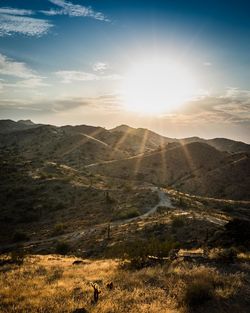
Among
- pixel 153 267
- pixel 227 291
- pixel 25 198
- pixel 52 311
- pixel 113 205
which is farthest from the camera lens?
pixel 25 198

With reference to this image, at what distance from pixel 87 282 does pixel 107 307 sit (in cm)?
379

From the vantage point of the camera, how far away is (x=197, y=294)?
1013 cm

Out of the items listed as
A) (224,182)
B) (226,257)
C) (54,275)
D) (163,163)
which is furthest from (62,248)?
(163,163)

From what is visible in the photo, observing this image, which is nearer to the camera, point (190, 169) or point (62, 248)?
point (62, 248)

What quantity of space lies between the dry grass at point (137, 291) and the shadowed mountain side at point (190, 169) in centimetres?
6750

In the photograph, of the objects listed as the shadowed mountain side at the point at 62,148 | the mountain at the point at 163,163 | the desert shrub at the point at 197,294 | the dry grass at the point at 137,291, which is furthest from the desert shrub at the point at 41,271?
the shadowed mountain side at the point at 62,148

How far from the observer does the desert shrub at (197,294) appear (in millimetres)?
9898

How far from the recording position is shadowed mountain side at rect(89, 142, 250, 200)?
82.6 metres

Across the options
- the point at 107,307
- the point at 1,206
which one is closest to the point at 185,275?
the point at 107,307

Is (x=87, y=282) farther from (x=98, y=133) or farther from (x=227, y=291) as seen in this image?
(x=98, y=133)

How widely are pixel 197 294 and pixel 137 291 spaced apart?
2118 millimetres

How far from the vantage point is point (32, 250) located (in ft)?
101

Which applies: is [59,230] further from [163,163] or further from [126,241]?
[163,163]

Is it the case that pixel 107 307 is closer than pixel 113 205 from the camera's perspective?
Yes
